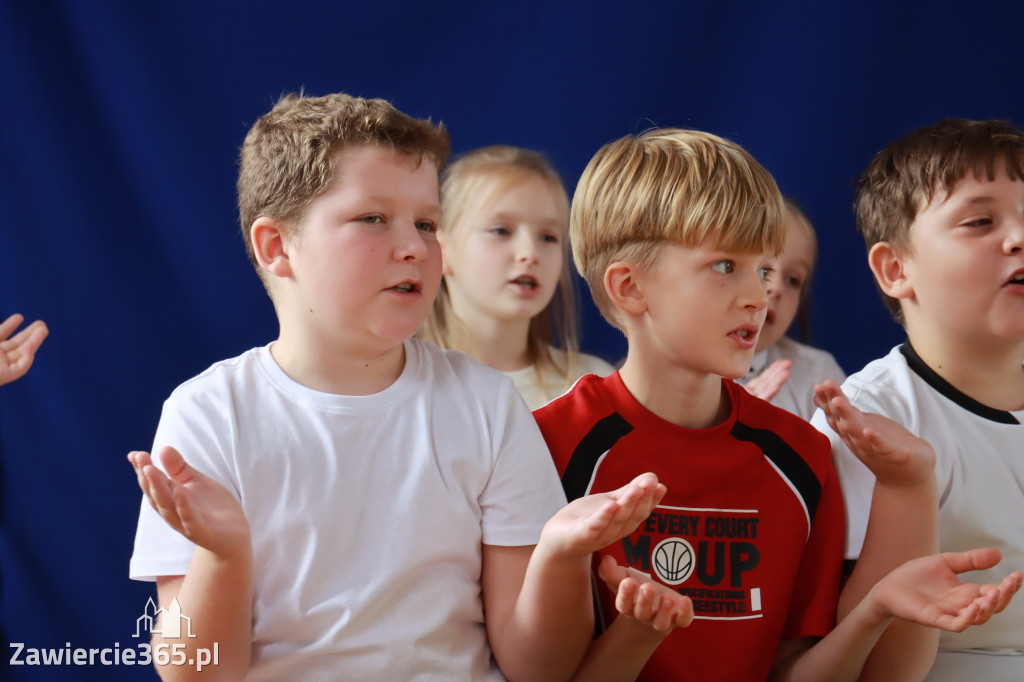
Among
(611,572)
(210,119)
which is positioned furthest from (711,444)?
(210,119)

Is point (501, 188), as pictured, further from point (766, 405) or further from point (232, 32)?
point (766, 405)

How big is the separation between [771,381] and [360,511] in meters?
1.09

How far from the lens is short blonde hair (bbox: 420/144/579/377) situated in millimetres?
2205

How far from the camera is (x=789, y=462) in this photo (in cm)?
126

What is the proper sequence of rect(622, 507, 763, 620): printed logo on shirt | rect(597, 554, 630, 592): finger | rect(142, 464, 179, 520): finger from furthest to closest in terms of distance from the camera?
rect(622, 507, 763, 620): printed logo on shirt
rect(597, 554, 630, 592): finger
rect(142, 464, 179, 520): finger

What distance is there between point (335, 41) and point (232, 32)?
0.23 metres

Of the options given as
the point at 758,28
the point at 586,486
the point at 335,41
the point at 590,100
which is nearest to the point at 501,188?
the point at 590,100

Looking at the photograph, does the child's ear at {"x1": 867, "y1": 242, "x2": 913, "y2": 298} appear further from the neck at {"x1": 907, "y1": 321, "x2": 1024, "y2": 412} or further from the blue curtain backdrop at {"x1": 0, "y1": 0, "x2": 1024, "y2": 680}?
the blue curtain backdrop at {"x1": 0, "y1": 0, "x2": 1024, "y2": 680}

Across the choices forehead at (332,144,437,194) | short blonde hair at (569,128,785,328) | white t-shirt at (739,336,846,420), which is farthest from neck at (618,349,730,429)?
white t-shirt at (739,336,846,420)

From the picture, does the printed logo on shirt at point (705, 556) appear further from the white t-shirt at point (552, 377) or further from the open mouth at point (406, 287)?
the white t-shirt at point (552, 377)

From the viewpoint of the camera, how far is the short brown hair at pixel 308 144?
1.13 meters

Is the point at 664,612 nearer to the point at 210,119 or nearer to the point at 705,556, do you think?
the point at 705,556

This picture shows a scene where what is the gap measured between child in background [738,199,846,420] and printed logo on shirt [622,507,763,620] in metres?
0.96

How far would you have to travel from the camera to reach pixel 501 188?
221 cm
